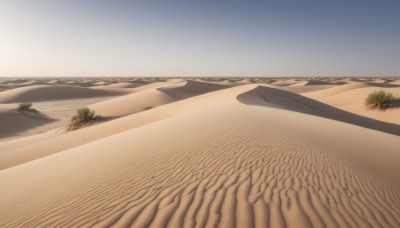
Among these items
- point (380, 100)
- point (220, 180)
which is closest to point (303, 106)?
point (380, 100)

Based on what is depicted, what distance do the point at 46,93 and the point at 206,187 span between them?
1586 inches

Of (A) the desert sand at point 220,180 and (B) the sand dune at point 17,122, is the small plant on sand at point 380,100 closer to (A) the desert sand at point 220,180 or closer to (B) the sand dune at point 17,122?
(A) the desert sand at point 220,180

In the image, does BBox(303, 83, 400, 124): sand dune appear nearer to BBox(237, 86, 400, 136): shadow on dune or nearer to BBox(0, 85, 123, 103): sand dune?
BBox(237, 86, 400, 136): shadow on dune

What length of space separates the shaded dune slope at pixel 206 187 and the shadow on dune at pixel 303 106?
833 cm

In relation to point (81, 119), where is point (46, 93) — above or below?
below

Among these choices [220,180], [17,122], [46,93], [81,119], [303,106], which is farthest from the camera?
[46,93]

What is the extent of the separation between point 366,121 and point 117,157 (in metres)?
15.0

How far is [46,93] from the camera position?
38.2 metres

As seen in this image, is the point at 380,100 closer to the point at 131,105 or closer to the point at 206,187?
the point at 131,105

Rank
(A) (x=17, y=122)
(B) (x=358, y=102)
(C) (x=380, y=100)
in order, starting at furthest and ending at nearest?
(B) (x=358, y=102), (C) (x=380, y=100), (A) (x=17, y=122)

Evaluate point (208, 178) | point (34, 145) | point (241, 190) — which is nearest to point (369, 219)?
point (241, 190)

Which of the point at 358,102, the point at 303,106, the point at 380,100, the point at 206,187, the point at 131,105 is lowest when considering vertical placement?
the point at 358,102

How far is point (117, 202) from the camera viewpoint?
12.2 ft

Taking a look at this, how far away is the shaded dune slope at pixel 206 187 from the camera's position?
3.29m
